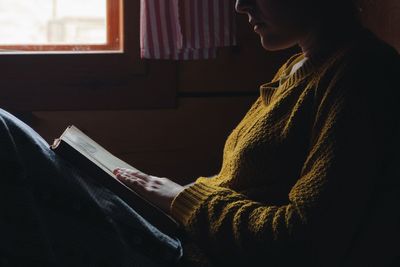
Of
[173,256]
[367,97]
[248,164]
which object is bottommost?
[173,256]

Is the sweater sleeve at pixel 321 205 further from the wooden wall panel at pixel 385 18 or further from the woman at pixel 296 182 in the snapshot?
the wooden wall panel at pixel 385 18

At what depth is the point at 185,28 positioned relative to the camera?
1.66 metres

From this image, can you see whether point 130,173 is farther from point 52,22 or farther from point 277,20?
point 52,22

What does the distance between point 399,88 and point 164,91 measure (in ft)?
3.34

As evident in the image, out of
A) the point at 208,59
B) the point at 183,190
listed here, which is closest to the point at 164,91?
the point at 208,59

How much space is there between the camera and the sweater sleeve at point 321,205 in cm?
75

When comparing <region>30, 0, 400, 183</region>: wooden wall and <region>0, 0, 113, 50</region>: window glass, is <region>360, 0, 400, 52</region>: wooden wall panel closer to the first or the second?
<region>30, 0, 400, 183</region>: wooden wall

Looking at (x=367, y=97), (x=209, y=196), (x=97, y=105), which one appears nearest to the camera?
(x=367, y=97)

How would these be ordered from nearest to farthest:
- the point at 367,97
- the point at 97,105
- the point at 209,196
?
the point at 367,97 → the point at 209,196 → the point at 97,105

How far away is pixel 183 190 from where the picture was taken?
923mm

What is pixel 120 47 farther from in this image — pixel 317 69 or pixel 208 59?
pixel 317 69

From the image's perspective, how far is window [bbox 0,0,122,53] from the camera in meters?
1.69

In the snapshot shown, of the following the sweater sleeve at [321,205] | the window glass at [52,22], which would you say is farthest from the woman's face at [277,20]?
the window glass at [52,22]

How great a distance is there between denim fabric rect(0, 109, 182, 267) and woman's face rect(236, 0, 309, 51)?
384 mm
